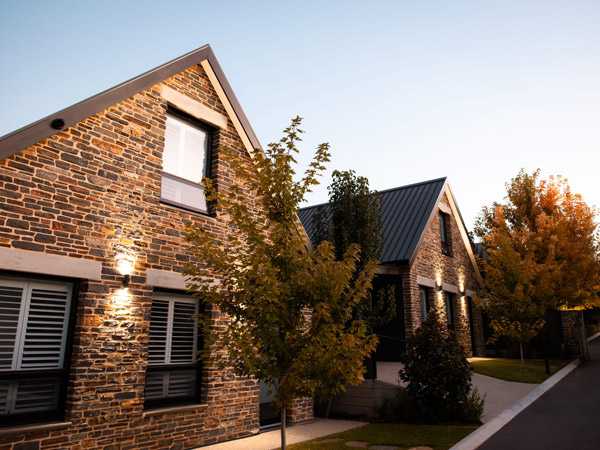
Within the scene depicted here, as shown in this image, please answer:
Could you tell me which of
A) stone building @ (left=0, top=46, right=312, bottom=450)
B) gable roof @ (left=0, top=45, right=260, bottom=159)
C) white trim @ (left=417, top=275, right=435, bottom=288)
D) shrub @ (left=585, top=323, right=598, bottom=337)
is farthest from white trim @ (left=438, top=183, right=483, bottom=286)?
shrub @ (left=585, top=323, right=598, bottom=337)

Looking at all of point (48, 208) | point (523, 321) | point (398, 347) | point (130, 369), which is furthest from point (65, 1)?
point (523, 321)

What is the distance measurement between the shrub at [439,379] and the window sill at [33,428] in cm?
717

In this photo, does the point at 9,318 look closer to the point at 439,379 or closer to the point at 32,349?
the point at 32,349

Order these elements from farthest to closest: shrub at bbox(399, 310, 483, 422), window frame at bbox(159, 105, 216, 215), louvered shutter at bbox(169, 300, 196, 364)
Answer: shrub at bbox(399, 310, 483, 422)
window frame at bbox(159, 105, 216, 215)
louvered shutter at bbox(169, 300, 196, 364)

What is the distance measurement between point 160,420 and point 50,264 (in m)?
3.22

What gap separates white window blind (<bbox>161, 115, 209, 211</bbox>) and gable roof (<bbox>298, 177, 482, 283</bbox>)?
5497 mm

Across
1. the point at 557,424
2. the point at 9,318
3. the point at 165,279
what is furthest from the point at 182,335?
the point at 557,424

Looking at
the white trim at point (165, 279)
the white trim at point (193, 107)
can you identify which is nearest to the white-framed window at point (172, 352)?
the white trim at point (165, 279)

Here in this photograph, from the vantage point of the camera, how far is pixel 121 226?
7227 millimetres

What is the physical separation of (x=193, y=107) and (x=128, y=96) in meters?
1.60

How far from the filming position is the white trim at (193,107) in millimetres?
8531

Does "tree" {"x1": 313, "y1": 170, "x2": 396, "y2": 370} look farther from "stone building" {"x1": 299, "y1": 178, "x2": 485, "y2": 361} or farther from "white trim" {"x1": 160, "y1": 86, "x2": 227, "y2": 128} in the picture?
"white trim" {"x1": 160, "y1": 86, "x2": 227, "y2": 128}

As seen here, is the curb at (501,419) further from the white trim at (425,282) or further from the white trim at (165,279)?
the white trim at (165,279)

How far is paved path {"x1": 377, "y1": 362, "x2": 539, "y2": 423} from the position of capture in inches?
397
